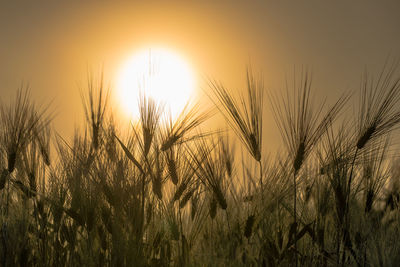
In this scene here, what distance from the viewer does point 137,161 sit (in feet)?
3.42

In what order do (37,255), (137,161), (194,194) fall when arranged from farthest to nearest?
(194,194)
(37,255)
(137,161)

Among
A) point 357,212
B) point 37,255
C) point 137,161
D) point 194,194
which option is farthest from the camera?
point 194,194

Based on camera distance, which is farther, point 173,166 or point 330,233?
point 330,233

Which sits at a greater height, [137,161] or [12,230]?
[137,161]

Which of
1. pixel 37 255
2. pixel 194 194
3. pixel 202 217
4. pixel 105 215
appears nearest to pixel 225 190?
pixel 202 217

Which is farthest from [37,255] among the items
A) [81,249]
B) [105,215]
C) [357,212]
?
[357,212]

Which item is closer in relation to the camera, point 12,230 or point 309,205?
point 12,230

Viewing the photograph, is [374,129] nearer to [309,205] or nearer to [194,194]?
[309,205]

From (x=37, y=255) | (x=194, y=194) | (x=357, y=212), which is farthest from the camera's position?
(x=194, y=194)

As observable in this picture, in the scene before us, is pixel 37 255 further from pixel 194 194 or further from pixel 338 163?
pixel 338 163

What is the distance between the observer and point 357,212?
4.24 ft

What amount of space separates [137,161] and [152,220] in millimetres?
168

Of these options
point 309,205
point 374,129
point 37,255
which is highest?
point 374,129

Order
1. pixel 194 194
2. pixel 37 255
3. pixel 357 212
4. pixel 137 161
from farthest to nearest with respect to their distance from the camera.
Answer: pixel 194 194
pixel 357 212
pixel 37 255
pixel 137 161
